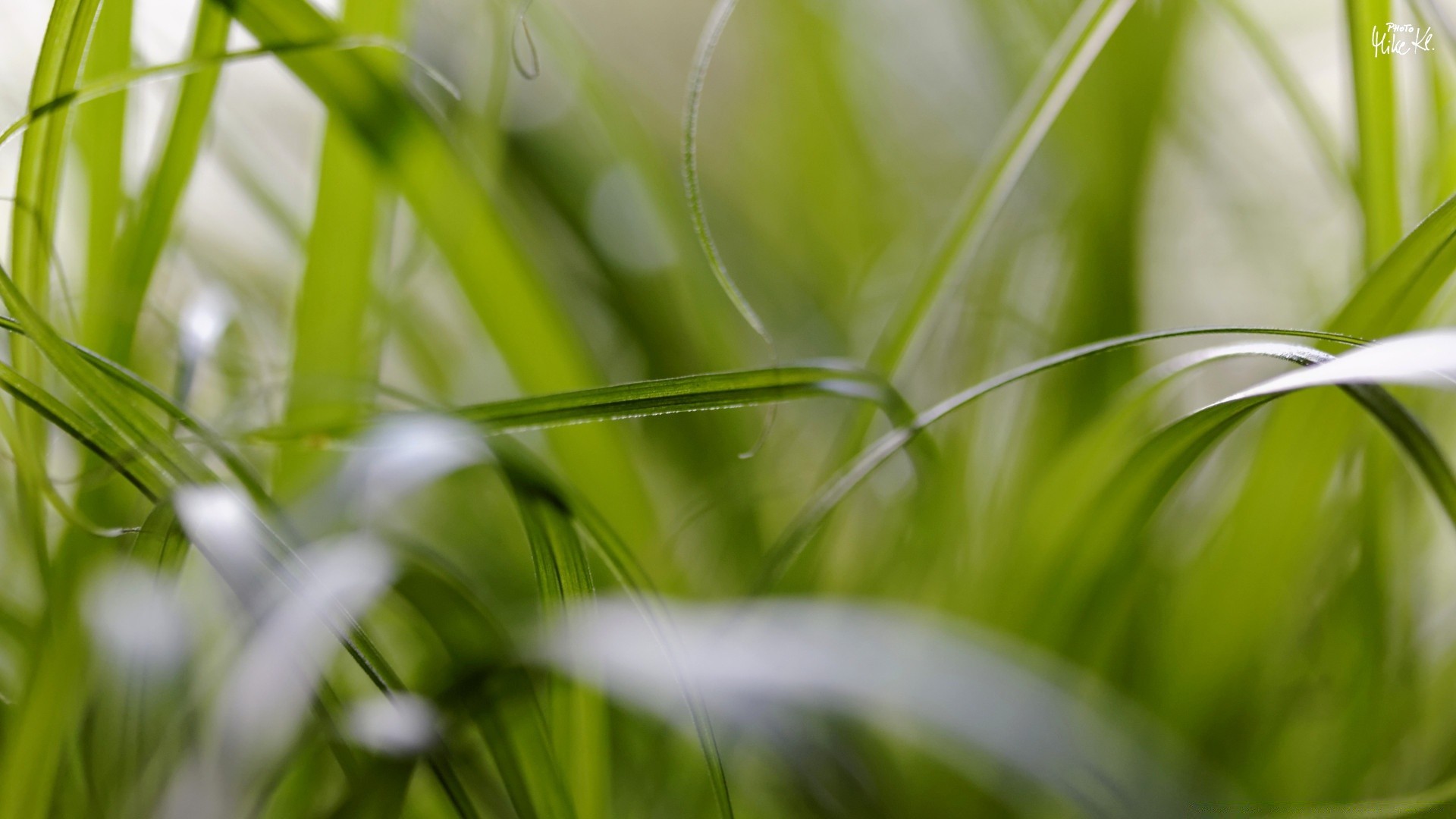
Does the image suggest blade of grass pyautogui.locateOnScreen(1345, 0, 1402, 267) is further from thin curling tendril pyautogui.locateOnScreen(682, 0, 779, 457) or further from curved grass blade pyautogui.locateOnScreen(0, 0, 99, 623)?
curved grass blade pyautogui.locateOnScreen(0, 0, 99, 623)

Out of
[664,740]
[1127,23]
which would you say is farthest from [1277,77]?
[664,740]

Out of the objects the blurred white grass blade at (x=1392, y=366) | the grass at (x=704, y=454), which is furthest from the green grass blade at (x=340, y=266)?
the blurred white grass blade at (x=1392, y=366)

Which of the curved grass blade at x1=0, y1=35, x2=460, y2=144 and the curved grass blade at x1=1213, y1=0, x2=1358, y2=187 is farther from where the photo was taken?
the curved grass blade at x1=1213, y1=0, x2=1358, y2=187

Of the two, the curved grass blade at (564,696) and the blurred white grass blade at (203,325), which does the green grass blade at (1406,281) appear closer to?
the curved grass blade at (564,696)

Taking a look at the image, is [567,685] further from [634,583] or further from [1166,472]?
[1166,472]

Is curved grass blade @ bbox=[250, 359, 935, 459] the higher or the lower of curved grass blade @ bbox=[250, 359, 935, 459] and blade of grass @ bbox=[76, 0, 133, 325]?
the lower

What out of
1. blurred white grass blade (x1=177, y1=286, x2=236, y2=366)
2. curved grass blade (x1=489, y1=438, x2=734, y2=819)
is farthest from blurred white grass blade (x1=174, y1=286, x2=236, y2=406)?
curved grass blade (x1=489, y1=438, x2=734, y2=819)


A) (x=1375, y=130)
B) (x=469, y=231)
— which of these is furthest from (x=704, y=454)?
(x=1375, y=130)
